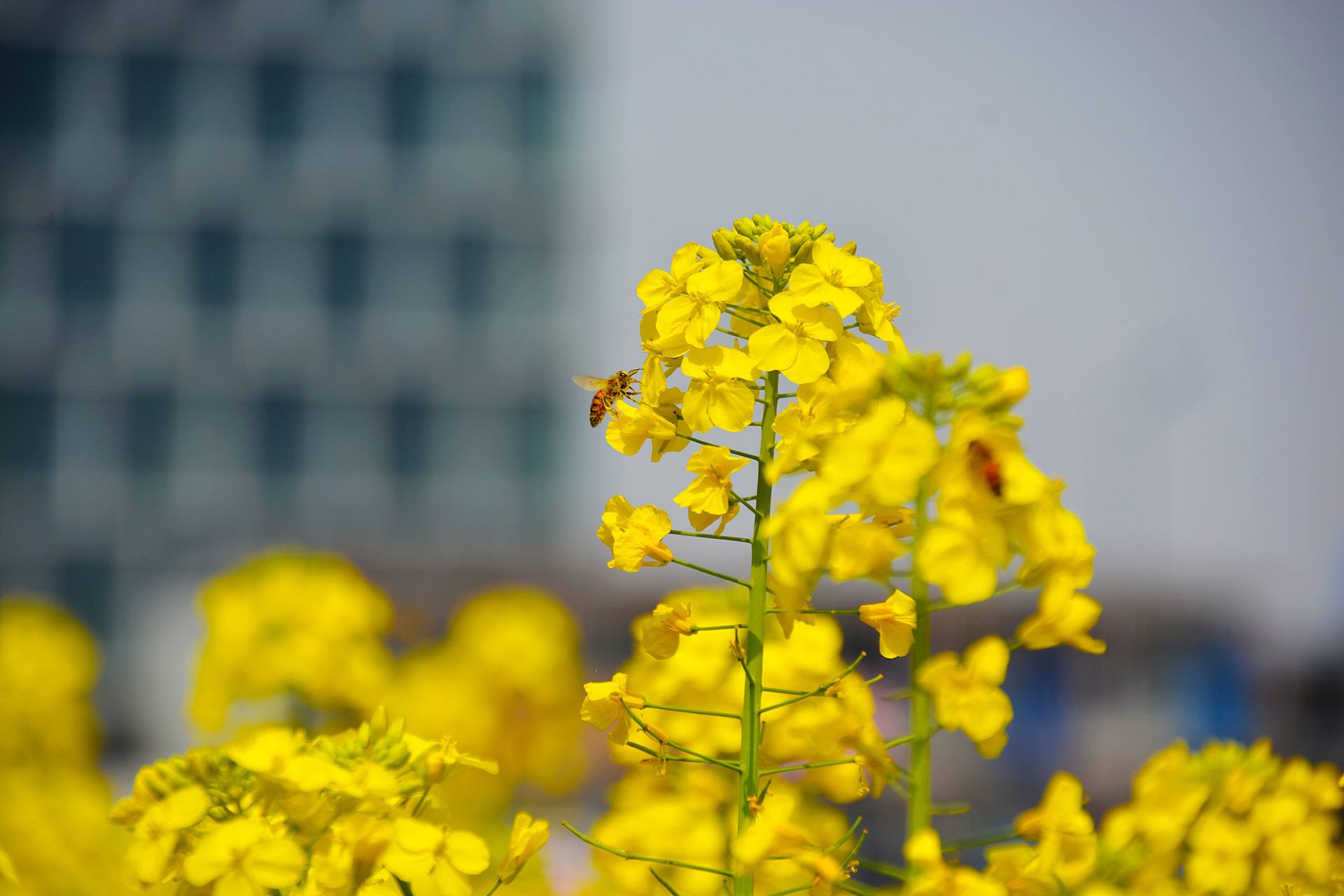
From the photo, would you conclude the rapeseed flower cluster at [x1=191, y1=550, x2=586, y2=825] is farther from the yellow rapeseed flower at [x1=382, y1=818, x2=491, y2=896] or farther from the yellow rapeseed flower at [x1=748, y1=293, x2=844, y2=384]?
the yellow rapeseed flower at [x1=748, y1=293, x2=844, y2=384]

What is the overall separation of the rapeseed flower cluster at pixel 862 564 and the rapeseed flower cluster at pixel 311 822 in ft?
0.53

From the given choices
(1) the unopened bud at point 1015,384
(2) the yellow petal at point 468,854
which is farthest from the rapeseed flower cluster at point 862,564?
(2) the yellow petal at point 468,854

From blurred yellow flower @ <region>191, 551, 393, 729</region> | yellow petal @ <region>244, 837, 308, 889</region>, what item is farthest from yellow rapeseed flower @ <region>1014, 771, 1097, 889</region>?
blurred yellow flower @ <region>191, 551, 393, 729</region>

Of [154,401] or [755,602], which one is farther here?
[154,401]

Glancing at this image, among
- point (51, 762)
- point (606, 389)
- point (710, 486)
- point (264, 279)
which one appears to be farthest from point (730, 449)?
point (264, 279)

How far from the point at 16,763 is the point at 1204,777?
160 inches

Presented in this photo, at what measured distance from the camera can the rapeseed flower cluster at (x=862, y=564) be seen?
3.48 feet

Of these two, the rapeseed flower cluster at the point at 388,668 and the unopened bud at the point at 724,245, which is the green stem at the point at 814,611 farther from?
the rapeseed flower cluster at the point at 388,668

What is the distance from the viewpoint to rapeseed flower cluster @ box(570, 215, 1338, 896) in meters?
1.06

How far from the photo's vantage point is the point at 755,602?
1.28 m

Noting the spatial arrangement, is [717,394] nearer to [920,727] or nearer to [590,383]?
[920,727]

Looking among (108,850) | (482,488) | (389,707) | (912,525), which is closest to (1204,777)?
(912,525)

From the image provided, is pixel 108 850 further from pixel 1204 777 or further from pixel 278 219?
pixel 278 219

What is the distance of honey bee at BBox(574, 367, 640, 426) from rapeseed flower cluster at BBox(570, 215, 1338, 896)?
2.75 feet
